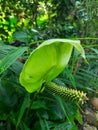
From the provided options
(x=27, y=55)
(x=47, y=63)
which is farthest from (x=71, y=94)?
(x=27, y=55)

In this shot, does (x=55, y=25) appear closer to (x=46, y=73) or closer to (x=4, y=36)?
(x=4, y=36)

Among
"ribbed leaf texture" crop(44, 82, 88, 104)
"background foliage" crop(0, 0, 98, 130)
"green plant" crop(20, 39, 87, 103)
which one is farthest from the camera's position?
"background foliage" crop(0, 0, 98, 130)

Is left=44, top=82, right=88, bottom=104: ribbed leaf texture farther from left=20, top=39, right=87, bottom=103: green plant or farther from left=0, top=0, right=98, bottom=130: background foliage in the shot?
Result: left=0, top=0, right=98, bottom=130: background foliage

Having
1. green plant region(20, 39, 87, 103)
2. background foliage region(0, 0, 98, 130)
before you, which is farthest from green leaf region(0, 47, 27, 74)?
green plant region(20, 39, 87, 103)

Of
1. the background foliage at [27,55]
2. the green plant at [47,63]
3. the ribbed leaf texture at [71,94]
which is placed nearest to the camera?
the green plant at [47,63]

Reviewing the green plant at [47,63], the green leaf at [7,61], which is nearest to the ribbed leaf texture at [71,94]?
the green plant at [47,63]

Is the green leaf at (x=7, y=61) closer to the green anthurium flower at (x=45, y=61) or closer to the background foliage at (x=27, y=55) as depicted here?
the background foliage at (x=27, y=55)

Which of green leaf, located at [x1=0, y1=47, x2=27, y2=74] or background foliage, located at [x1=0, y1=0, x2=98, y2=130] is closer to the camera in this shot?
green leaf, located at [x1=0, y1=47, x2=27, y2=74]

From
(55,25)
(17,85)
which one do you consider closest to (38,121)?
(17,85)
